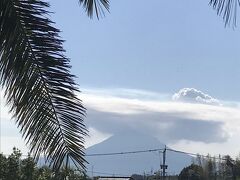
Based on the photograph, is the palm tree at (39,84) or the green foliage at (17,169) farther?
the green foliage at (17,169)

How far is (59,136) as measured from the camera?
603 centimetres

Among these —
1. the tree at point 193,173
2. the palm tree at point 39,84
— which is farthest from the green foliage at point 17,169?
the tree at point 193,173

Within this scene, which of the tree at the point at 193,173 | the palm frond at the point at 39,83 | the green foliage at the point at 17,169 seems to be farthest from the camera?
the tree at the point at 193,173

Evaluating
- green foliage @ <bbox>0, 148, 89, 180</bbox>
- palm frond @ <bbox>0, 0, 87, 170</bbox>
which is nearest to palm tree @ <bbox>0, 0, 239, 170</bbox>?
palm frond @ <bbox>0, 0, 87, 170</bbox>

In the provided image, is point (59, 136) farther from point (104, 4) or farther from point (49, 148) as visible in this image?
point (104, 4)

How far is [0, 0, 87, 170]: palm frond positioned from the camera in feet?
19.3

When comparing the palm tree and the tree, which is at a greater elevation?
the tree

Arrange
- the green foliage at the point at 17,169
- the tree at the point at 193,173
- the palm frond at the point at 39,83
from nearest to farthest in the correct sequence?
the palm frond at the point at 39,83 → the green foliage at the point at 17,169 → the tree at the point at 193,173

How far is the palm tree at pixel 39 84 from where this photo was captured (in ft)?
19.3

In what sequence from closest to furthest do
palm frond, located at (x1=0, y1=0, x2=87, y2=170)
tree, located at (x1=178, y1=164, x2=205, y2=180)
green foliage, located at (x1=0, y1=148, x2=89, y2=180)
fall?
1. palm frond, located at (x1=0, y1=0, x2=87, y2=170)
2. green foliage, located at (x1=0, y1=148, x2=89, y2=180)
3. tree, located at (x1=178, y1=164, x2=205, y2=180)

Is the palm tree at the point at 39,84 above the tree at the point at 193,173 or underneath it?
underneath

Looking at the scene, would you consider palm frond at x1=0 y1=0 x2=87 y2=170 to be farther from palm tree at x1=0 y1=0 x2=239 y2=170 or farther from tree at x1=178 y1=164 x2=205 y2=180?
tree at x1=178 y1=164 x2=205 y2=180

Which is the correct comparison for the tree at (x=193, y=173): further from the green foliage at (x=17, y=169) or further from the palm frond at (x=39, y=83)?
the palm frond at (x=39, y=83)

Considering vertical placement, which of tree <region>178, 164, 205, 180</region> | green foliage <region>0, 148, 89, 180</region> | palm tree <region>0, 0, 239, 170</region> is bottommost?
palm tree <region>0, 0, 239, 170</region>
